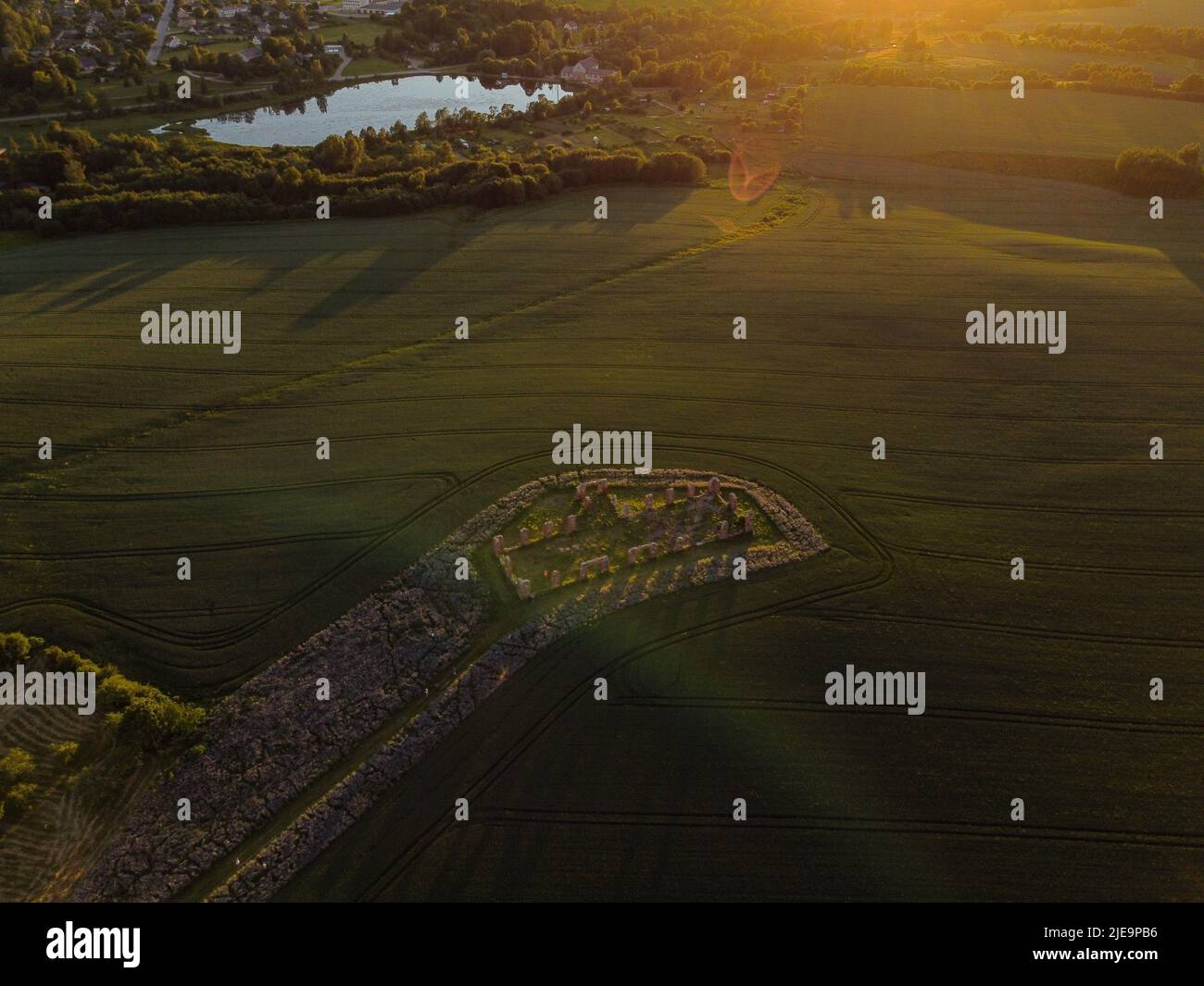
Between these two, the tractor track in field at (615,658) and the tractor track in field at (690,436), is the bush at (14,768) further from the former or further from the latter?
the tractor track in field at (690,436)

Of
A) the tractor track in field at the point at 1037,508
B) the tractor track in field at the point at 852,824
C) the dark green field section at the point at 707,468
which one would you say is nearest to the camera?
the tractor track in field at the point at 852,824

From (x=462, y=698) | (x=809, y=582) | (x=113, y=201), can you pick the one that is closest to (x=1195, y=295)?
(x=809, y=582)

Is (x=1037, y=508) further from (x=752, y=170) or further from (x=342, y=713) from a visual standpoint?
(x=752, y=170)

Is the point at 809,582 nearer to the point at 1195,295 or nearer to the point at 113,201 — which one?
the point at 1195,295

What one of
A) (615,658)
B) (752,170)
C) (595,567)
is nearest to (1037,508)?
(595,567)

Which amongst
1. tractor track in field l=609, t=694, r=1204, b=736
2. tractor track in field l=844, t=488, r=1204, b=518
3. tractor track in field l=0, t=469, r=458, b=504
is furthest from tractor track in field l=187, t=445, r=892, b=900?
tractor track in field l=0, t=469, r=458, b=504

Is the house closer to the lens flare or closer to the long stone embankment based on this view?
the lens flare

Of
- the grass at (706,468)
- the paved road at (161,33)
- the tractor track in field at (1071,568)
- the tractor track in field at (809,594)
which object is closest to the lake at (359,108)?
the paved road at (161,33)
